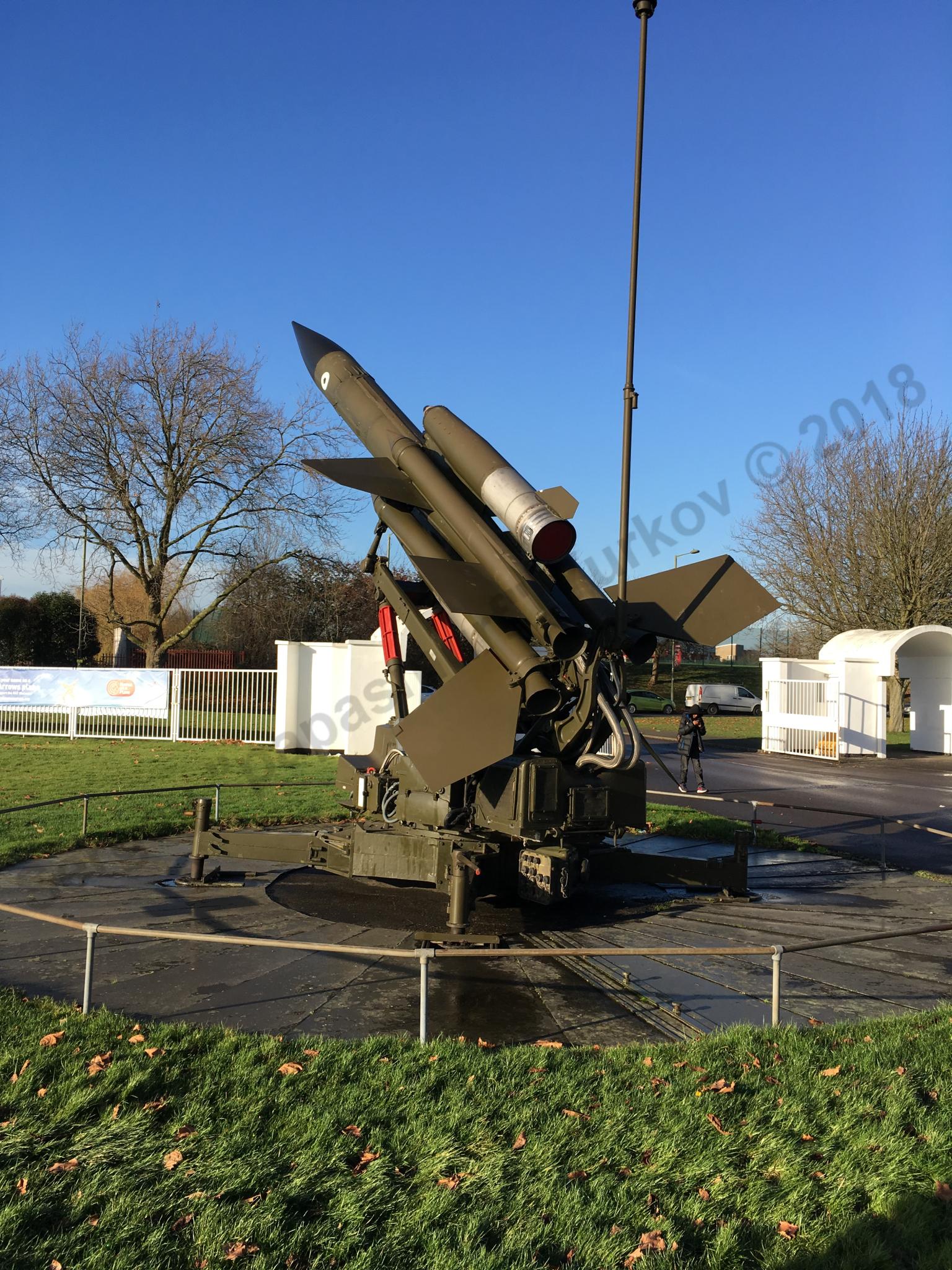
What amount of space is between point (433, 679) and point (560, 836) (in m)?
26.7

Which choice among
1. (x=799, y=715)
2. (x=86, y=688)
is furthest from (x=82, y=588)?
(x=799, y=715)

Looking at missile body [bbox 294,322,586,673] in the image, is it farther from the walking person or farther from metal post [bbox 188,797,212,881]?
the walking person

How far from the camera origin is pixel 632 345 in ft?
23.3

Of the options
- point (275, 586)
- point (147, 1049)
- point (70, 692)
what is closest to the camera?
point (147, 1049)

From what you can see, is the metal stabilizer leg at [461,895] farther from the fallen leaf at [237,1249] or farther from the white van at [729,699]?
the white van at [729,699]

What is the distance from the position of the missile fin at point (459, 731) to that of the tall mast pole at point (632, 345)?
1.19 meters

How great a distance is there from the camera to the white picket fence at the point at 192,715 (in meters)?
19.8

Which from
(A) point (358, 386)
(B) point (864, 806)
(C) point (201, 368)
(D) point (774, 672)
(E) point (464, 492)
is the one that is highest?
(C) point (201, 368)

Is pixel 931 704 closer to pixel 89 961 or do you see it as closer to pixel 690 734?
pixel 690 734

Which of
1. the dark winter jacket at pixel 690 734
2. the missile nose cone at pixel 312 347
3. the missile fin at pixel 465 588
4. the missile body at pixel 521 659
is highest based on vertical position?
the missile nose cone at pixel 312 347

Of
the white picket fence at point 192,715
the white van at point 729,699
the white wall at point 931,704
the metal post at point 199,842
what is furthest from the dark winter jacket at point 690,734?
the white van at point 729,699

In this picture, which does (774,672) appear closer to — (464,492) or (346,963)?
(464,492)

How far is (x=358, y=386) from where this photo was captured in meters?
8.95

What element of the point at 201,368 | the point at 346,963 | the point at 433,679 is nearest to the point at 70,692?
the point at 201,368
